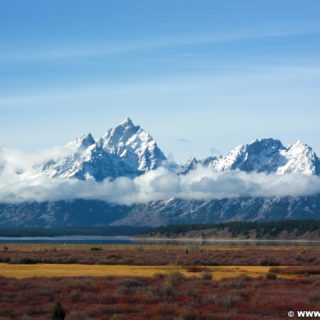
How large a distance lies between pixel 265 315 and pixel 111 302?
11053 millimetres

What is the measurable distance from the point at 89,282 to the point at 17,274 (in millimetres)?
17469

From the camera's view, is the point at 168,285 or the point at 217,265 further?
the point at 217,265

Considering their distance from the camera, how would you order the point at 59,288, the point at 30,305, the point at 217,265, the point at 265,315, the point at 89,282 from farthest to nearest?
1. the point at 217,265
2. the point at 89,282
3. the point at 59,288
4. the point at 30,305
5. the point at 265,315

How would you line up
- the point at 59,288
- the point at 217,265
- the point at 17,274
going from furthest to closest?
the point at 217,265, the point at 17,274, the point at 59,288

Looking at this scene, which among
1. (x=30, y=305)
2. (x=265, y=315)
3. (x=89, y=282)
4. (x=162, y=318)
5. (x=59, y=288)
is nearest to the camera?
(x=162, y=318)

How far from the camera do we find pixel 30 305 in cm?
4844

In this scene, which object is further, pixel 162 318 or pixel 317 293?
pixel 317 293

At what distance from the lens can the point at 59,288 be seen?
55.7 meters

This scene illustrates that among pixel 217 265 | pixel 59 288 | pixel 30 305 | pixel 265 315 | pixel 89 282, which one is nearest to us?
pixel 265 315

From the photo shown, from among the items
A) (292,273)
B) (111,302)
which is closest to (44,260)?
(292,273)

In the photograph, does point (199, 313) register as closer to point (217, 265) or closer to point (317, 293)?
point (317, 293)

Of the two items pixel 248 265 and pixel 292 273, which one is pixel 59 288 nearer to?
pixel 292 273

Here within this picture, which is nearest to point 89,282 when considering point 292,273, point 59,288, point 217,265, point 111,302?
point 59,288

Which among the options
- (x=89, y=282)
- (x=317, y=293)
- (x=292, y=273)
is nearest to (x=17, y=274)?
(x=89, y=282)
